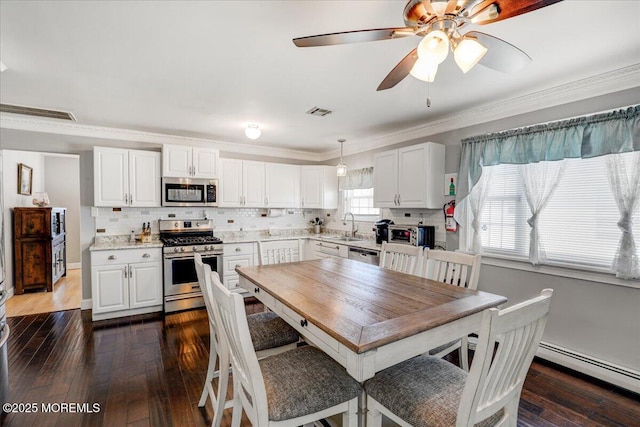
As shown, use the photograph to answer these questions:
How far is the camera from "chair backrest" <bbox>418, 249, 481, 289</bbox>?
2.13 m

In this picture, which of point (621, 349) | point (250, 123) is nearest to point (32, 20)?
point (250, 123)

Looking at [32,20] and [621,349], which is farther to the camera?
[621,349]

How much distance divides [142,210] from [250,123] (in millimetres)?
2052

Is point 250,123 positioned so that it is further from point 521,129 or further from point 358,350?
point 358,350

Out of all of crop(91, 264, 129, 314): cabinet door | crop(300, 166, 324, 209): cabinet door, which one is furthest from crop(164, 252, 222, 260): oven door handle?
crop(300, 166, 324, 209): cabinet door

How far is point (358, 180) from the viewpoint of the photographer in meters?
4.88

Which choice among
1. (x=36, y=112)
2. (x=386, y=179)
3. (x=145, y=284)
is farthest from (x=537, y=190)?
(x=36, y=112)

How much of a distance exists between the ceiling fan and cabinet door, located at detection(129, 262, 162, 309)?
11.6 ft

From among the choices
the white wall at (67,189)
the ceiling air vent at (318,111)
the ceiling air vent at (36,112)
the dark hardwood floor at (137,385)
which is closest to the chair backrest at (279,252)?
the dark hardwood floor at (137,385)

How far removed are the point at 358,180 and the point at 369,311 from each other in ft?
11.7

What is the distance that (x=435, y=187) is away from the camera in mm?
3482

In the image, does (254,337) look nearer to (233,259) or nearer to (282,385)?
(282,385)

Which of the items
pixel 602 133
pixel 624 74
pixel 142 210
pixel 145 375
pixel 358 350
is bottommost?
pixel 145 375

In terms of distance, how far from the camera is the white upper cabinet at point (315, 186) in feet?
17.3
